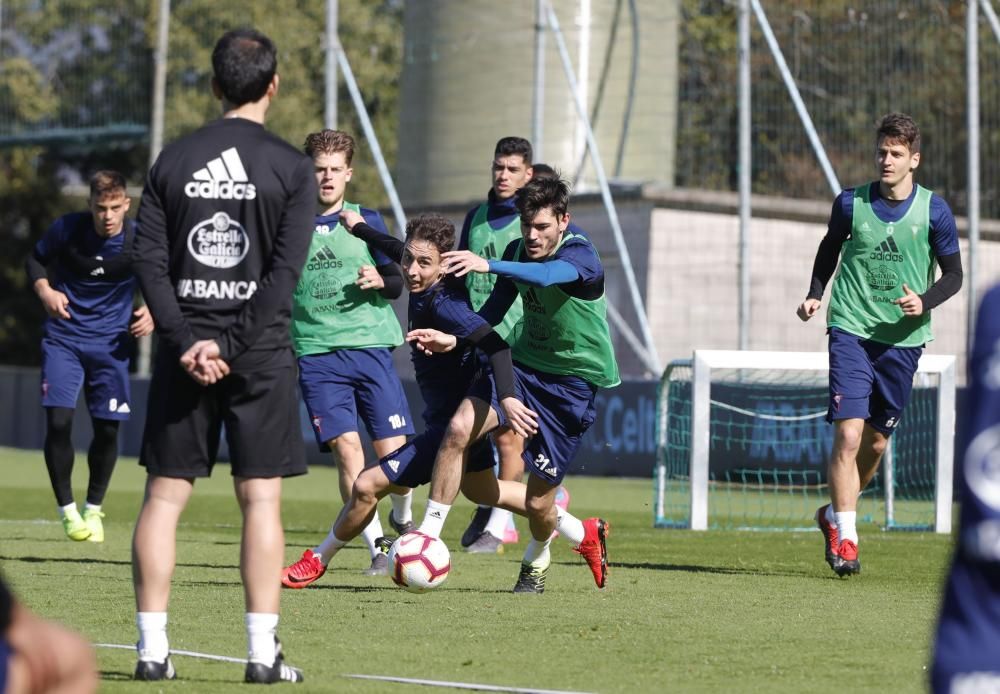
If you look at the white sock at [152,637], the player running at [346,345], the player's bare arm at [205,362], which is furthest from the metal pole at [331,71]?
the white sock at [152,637]

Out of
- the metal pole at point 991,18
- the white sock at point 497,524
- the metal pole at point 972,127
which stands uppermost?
the metal pole at point 991,18

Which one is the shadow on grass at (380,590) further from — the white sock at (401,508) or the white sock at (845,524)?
the white sock at (845,524)

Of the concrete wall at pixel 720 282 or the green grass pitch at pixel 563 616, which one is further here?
the concrete wall at pixel 720 282

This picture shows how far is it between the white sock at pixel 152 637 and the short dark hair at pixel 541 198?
3020 millimetres

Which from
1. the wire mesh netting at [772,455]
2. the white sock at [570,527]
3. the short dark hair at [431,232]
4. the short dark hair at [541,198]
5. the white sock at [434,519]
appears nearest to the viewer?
the white sock at [434,519]

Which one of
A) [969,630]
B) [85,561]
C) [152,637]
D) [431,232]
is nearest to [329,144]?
[431,232]

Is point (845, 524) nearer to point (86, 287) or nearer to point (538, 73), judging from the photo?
point (86, 287)

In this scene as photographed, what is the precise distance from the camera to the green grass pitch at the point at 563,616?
5.66 meters

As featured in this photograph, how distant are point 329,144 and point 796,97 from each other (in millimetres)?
11222

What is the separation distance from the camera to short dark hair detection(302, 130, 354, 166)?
8734mm

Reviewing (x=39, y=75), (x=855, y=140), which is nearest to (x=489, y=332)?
(x=855, y=140)

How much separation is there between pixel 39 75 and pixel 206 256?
31.3m

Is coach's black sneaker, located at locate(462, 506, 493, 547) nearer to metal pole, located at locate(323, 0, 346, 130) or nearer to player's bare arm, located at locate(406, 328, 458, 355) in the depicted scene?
player's bare arm, located at locate(406, 328, 458, 355)

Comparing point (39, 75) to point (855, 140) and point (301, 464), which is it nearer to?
point (855, 140)
